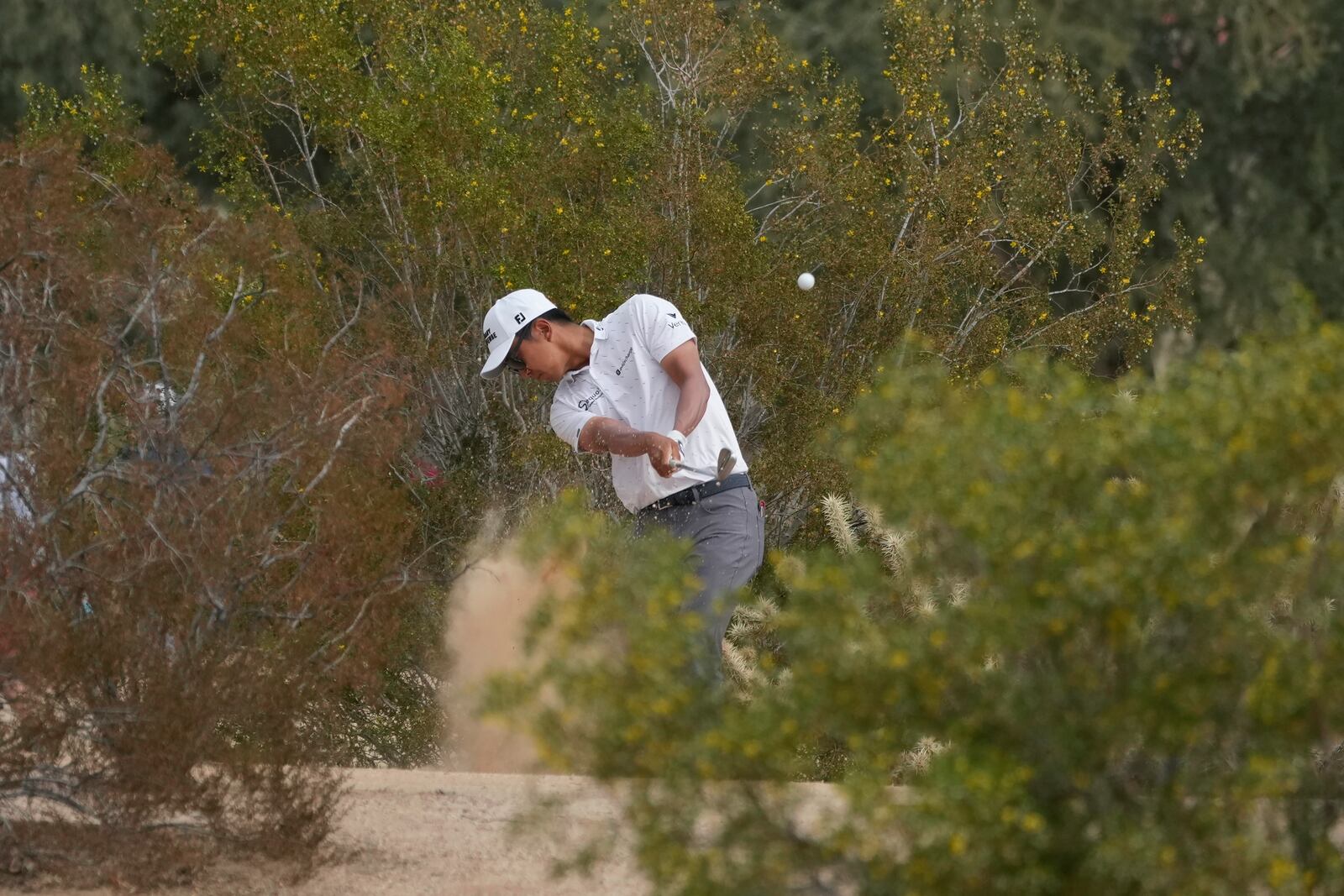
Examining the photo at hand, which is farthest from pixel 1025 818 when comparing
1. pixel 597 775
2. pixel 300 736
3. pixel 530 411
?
pixel 530 411

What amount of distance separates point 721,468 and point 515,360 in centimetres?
79

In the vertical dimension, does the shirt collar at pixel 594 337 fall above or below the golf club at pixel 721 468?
above

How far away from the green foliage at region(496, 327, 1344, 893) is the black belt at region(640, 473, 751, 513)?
277 centimetres

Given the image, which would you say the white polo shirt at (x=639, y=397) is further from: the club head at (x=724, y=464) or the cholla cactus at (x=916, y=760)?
the cholla cactus at (x=916, y=760)

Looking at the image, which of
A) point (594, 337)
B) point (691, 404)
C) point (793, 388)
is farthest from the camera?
point (793, 388)

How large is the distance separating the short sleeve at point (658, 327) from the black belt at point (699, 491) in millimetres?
402

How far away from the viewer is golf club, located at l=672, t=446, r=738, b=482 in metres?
5.69

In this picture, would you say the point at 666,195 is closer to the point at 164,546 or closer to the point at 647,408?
the point at 647,408

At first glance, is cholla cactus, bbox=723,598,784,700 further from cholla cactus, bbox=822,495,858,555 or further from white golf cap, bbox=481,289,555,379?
white golf cap, bbox=481,289,555,379

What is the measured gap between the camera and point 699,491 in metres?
5.79

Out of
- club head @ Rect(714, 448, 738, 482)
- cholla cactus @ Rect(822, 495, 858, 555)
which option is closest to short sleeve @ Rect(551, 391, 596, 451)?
club head @ Rect(714, 448, 738, 482)

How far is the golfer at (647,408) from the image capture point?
18.8ft

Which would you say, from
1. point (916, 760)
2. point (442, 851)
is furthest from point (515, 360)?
point (916, 760)

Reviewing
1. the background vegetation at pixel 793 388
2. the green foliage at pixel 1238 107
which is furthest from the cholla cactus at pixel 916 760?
the green foliage at pixel 1238 107
